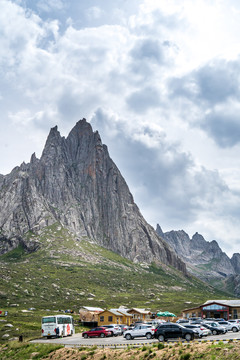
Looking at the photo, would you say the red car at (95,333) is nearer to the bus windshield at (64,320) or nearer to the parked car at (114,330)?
the parked car at (114,330)

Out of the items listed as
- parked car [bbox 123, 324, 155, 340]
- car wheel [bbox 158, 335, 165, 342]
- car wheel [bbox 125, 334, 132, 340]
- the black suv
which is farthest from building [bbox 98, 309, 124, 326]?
car wheel [bbox 158, 335, 165, 342]

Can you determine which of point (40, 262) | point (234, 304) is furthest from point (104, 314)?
point (40, 262)

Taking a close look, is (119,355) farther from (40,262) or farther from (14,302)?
(40,262)

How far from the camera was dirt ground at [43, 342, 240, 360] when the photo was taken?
35719 millimetres

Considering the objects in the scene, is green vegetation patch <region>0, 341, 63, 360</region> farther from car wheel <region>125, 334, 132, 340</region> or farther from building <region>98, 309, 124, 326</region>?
building <region>98, 309, 124, 326</region>

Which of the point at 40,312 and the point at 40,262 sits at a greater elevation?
the point at 40,262

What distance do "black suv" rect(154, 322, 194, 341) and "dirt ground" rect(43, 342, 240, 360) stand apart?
7.09 meters

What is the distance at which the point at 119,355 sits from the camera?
141 ft

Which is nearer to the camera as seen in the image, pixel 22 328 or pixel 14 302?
pixel 22 328

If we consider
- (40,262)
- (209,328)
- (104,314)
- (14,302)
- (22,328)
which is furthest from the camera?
(40,262)

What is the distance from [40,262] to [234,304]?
120 metres

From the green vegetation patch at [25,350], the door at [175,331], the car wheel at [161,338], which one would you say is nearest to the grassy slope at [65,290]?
the green vegetation patch at [25,350]

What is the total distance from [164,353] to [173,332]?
1097 centimetres

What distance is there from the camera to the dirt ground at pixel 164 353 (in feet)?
117
